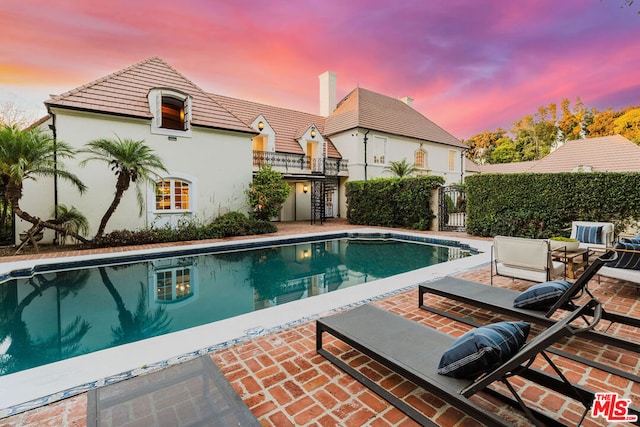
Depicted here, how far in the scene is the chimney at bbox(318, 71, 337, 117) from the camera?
937 inches

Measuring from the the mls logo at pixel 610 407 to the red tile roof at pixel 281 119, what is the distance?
18.4m

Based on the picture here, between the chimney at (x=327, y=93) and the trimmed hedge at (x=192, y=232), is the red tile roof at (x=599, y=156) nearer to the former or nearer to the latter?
the chimney at (x=327, y=93)

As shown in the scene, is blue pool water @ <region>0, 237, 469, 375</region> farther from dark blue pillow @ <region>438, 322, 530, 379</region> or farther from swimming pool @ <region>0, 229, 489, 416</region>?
dark blue pillow @ <region>438, 322, 530, 379</region>

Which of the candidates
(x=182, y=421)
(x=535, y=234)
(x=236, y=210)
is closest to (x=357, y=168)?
(x=236, y=210)

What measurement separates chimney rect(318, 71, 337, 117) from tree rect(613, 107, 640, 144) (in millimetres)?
29032

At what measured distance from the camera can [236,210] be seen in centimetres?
1517

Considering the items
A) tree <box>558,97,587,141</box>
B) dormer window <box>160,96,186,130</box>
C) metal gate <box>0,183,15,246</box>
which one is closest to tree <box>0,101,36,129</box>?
metal gate <box>0,183,15,246</box>

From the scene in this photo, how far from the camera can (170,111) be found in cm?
1498

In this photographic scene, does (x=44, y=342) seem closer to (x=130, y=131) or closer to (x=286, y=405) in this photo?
(x=286, y=405)

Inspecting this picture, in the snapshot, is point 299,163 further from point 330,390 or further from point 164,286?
point 330,390

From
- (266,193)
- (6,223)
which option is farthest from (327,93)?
(6,223)

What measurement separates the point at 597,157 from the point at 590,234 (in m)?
19.5

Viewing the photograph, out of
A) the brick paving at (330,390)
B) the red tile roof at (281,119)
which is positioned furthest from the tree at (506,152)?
the brick paving at (330,390)

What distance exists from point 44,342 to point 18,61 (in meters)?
15.1
